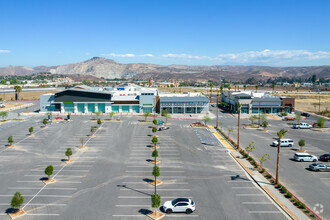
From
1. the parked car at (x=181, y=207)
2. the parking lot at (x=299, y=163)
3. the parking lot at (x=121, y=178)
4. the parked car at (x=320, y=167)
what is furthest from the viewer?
the parked car at (x=320, y=167)

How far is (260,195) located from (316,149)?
1154 inches

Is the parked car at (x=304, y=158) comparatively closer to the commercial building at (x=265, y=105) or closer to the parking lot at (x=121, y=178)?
the parking lot at (x=121, y=178)

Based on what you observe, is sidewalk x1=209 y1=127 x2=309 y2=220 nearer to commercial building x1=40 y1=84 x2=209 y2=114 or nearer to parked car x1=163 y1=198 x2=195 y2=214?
parked car x1=163 y1=198 x2=195 y2=214

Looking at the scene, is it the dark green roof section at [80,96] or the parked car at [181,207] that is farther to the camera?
the dark green roof section at [80,96]

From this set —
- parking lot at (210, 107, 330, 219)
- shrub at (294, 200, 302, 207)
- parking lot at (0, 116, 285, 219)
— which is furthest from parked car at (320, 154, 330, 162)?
shrub at (294, 200, 302, 207)

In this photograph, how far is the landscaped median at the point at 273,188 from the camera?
29.8m

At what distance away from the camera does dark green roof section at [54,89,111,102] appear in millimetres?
102688

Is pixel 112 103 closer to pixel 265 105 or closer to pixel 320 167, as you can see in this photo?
pixel 265 105

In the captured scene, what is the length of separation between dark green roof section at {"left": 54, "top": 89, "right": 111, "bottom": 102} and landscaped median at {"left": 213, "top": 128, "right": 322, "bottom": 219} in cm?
6278

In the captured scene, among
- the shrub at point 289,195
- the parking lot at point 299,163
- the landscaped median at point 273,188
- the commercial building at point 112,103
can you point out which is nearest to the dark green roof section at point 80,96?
the commercial building at point 112,103

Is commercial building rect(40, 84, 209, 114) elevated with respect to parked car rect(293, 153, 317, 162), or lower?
elevated

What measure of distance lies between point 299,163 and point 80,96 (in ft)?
269

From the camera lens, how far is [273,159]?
48.5 metres

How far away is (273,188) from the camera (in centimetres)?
3594
